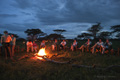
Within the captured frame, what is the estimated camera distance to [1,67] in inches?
164

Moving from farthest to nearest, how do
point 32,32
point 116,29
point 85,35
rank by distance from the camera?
point 32,32
point 85,35
point 116,29

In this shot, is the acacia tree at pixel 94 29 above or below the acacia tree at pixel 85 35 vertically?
above

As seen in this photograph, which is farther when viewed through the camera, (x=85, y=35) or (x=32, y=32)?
(x=32, y=32)

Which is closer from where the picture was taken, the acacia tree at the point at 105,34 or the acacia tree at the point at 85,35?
the acacia tree at the point at 105,34

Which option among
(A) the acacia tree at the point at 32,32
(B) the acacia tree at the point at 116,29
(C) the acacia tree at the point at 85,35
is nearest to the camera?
(B) the acacia tree at the point at 116,29

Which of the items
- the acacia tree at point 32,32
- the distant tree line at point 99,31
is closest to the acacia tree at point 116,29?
the distant tree line at point 99,31

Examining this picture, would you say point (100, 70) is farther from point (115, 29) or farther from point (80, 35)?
point (80, 35)

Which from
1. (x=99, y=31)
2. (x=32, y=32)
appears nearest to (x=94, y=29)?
(x=99, y=31)

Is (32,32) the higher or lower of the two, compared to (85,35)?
higher

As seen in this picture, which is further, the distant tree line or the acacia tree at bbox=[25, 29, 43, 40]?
the acacia tree at bbox=[25, 29, 43, 40]

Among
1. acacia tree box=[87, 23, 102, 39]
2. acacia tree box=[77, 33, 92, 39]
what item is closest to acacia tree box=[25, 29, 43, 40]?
acacia tree box=[77, 33, 92, 39]

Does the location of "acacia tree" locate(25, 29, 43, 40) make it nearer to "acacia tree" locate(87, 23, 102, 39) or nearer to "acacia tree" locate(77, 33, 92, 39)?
"acacia tree" locate(77, 33, 92, 39)

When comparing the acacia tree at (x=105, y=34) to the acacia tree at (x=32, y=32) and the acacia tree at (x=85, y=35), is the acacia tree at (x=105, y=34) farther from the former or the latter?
the acacia tree at (x=32, y=32)

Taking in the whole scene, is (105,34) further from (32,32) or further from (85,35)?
(32,32)
